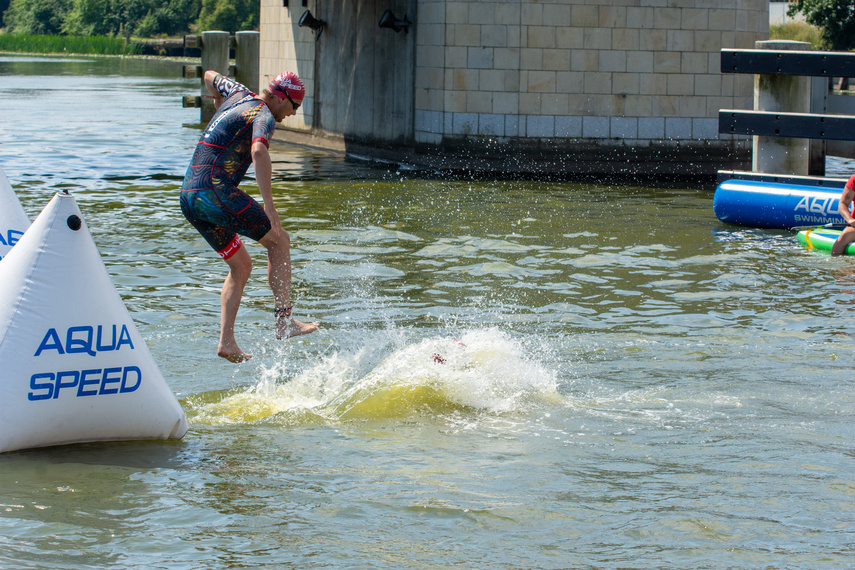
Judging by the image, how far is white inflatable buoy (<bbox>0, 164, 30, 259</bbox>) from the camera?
6117 mm

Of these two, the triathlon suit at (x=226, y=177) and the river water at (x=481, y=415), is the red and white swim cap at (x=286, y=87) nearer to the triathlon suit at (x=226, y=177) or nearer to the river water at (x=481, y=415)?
the triathlon suit at (x=226, y=177)

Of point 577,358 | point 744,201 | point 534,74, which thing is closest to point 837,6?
point 534,74

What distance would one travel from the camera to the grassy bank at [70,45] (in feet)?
292

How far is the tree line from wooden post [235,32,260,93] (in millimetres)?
63239

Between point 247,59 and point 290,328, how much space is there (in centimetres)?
2092

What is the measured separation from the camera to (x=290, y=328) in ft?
21.5

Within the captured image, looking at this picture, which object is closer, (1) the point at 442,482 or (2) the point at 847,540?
(2) the point at 847,540

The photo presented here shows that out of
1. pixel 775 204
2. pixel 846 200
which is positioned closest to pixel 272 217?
pixel 846 200

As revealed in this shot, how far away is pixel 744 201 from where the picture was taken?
40.8ft

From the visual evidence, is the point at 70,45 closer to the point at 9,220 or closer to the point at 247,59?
the point at 247,59

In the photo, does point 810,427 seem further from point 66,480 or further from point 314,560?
point 66,480

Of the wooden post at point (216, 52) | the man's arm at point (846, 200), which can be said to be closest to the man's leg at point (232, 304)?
the man's arm at point (846, 200)

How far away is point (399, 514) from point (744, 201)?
9.32 m

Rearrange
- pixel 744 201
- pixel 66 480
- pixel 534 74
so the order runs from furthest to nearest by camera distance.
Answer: pixel 534 74 → pixel 744 201 → pixel 66 480
